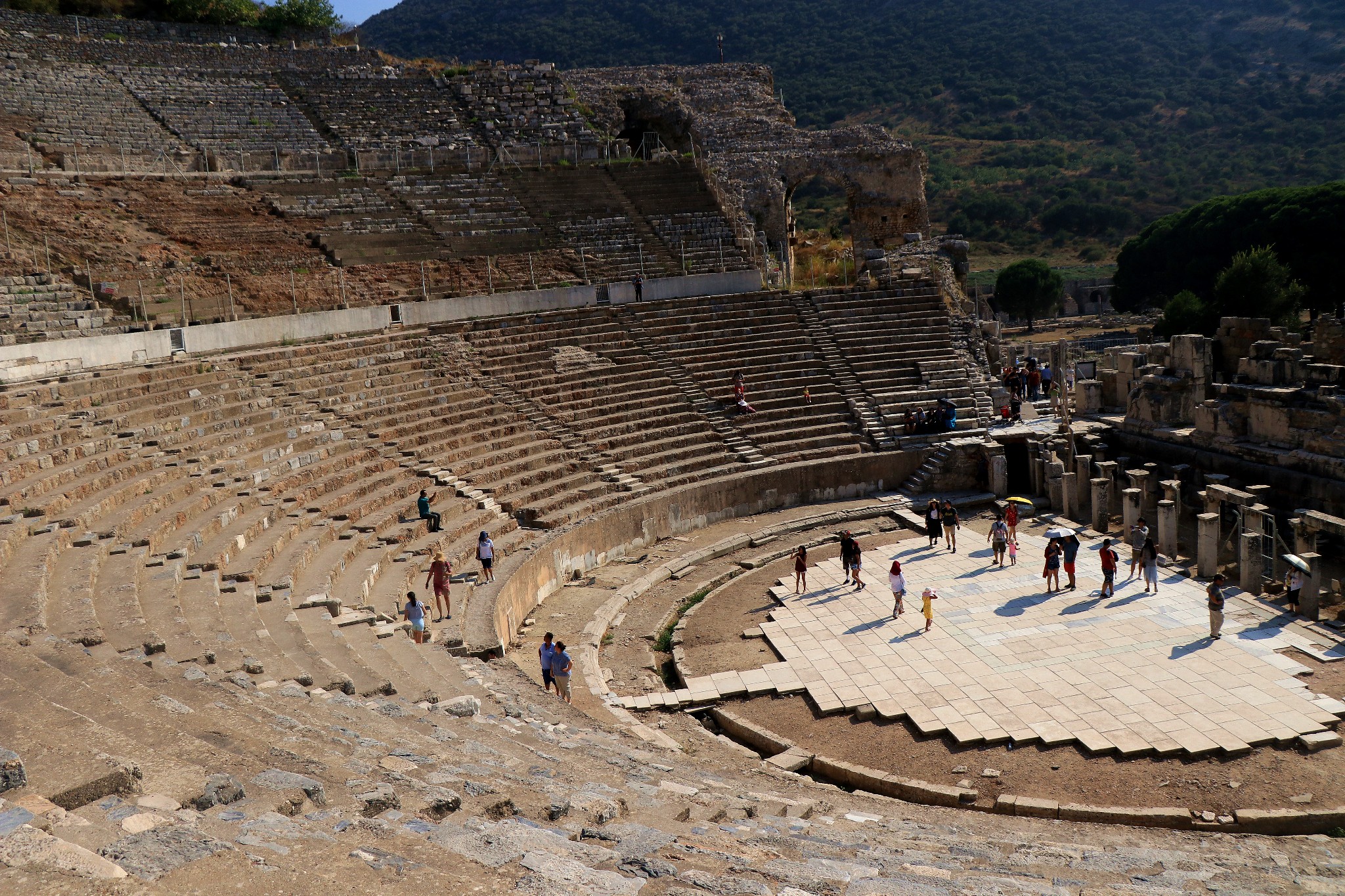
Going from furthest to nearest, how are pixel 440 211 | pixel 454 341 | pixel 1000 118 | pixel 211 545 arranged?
1. pixel 1000 118
2. pixel 440 211
3. pixel 454 341
4. pixel 211 545

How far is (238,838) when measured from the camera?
5.04 metres

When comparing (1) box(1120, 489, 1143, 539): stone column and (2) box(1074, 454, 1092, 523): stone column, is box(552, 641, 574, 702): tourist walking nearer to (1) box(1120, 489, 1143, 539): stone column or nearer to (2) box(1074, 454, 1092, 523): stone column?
(1) box(1120, 489, 1143, 539): stone column

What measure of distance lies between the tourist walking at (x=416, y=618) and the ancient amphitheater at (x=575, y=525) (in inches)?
6.0

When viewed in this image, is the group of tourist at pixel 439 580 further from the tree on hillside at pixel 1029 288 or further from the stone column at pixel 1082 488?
the tree on hillside at pixel 1029 288

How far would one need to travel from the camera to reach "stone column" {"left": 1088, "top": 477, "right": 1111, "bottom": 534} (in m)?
19.3

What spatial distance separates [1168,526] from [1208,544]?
103 cm

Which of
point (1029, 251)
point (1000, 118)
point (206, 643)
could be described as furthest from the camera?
point (1000, 118)

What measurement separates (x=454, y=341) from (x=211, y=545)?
10.5 metres

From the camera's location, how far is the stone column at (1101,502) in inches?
760

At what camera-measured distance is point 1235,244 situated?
48875 millimetres

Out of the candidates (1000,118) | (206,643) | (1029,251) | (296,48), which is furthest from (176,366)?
(1000,118)

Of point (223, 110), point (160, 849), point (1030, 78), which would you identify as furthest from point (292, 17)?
point (1030, 78)

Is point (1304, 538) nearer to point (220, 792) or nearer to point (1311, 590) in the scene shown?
point (1311, 590)

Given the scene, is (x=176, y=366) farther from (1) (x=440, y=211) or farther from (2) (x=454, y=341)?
(1) (x=440, y=211)
